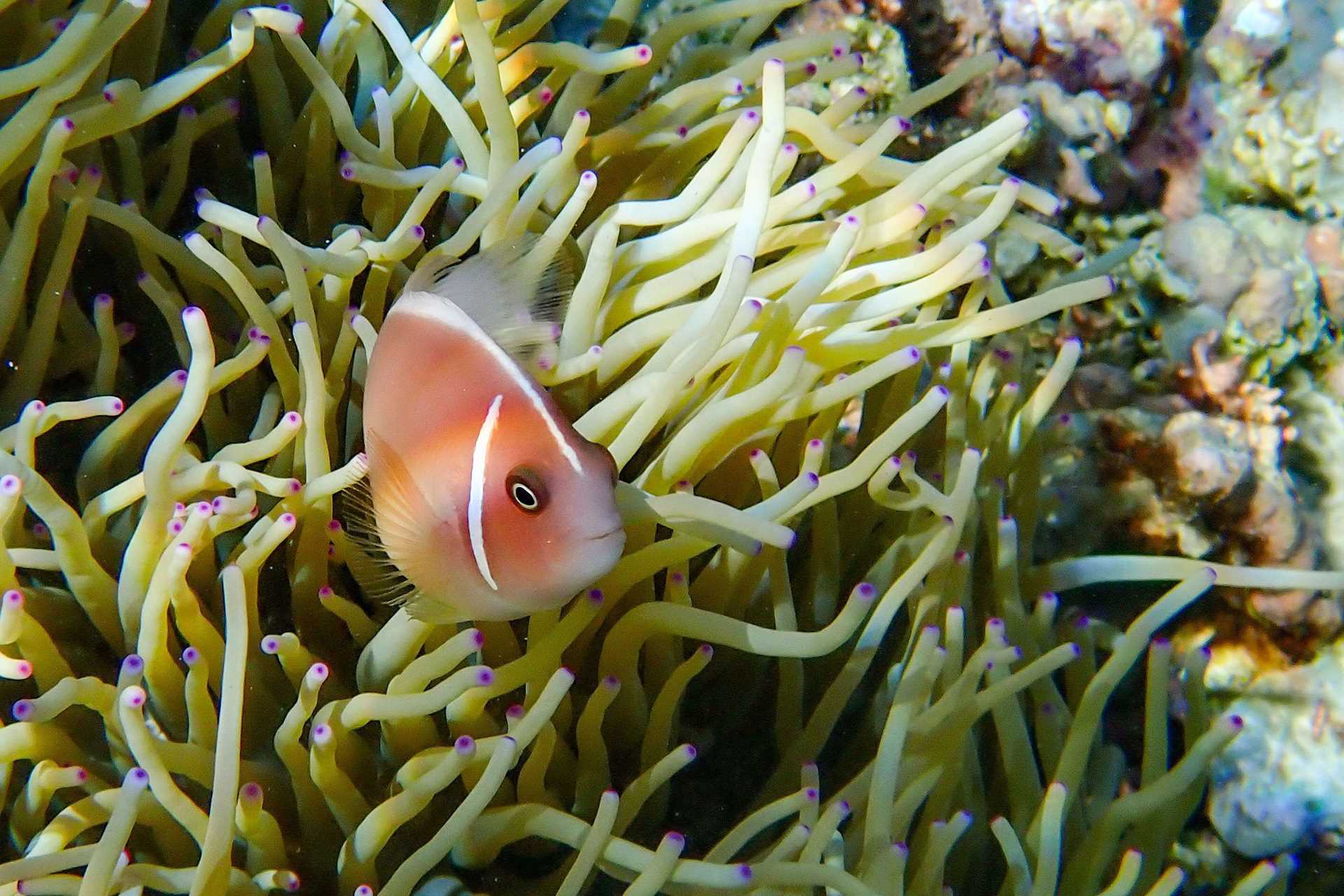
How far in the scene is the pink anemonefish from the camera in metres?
0.73

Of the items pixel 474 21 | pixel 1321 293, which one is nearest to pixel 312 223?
pixel 474 21

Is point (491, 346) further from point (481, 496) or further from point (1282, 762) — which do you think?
point (1282, 762)

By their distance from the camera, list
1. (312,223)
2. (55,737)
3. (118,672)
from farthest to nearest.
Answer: (312,223)
(118,672)
(55,737)

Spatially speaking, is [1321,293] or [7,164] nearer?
[7,164]

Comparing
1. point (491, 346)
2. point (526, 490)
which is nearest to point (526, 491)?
point (526, 490)

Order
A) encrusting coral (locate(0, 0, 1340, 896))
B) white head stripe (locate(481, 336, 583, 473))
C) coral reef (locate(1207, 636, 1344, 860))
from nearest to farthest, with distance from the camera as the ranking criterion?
white head stripe (locate(481, 336, 583, 473))
encrusting coral (locate(0, 0, 1340, 896))
coral reef (locate(1207, 636, 1344, 860))

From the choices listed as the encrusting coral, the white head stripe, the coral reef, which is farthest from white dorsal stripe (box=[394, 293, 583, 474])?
the coral reef

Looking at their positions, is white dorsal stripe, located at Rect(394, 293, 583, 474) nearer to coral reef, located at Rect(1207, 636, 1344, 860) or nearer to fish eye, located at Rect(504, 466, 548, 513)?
fish eye, located at Rect(504, 466, 548, 513)

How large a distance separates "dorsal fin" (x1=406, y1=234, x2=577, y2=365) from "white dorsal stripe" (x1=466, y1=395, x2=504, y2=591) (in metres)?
0.16

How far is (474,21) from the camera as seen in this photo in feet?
3.51

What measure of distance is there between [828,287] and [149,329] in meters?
0.74

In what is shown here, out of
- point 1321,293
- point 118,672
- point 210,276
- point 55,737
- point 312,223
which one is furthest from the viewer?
point 1321,293

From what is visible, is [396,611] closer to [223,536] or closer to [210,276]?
[223,536]

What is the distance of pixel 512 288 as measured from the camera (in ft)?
3.16
